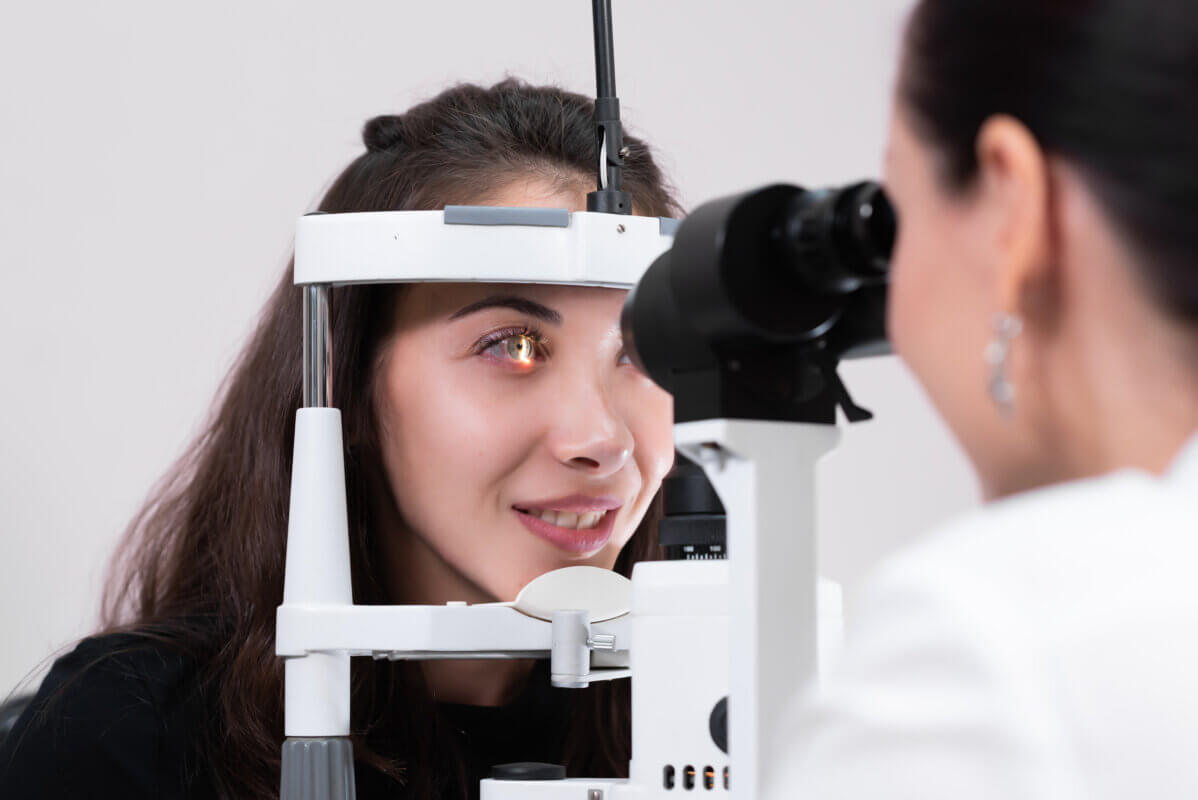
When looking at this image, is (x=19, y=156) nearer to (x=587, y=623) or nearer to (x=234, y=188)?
(x=234, y=188)

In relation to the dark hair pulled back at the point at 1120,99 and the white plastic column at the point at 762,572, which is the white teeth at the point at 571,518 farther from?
the dark hair pulled back at the point at 1120,99

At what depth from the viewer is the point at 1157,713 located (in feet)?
1.19

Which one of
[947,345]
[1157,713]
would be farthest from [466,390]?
[1157,713]

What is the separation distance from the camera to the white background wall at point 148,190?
4.38 ft

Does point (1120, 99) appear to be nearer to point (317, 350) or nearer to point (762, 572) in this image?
point (762, 572)

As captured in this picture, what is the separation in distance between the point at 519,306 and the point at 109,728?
1.37 ft

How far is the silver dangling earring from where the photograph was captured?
44cm

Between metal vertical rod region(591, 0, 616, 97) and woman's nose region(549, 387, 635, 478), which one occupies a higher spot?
metal vertical rod region(591, 0, 616, 97)

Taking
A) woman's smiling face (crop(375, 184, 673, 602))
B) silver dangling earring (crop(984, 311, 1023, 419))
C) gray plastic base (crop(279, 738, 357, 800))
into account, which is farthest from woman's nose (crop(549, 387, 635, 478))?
silver dangling earring (crop(984, 311, 1023, 419))

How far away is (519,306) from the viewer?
0.94m

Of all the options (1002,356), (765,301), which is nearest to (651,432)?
(765,301)

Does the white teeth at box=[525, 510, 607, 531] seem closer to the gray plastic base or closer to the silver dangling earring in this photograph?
the gray plastic base

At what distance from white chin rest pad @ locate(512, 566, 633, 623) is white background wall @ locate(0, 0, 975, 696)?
683 millimetres

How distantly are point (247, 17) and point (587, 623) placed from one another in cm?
89
